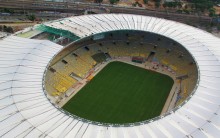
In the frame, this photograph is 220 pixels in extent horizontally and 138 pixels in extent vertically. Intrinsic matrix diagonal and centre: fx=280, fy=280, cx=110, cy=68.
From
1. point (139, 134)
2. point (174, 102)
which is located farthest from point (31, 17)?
point (139, 134)

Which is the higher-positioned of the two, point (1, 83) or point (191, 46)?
point (191, 46)

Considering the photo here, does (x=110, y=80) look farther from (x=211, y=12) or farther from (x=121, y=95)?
(x=211, y=12)

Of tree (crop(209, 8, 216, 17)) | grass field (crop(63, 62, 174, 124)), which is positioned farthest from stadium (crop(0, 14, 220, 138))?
tree (crop(209, 8, 216, 17))

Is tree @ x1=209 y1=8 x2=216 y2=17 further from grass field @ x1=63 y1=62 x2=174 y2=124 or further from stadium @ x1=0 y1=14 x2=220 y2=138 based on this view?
grass field @ x1=63 y1=62 x2=174 y2=124

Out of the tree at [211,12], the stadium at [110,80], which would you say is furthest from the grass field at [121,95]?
the tree at [211,12]

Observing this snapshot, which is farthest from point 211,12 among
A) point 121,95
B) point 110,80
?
point 121,95

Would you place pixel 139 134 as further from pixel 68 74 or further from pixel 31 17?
pixel 31 17
